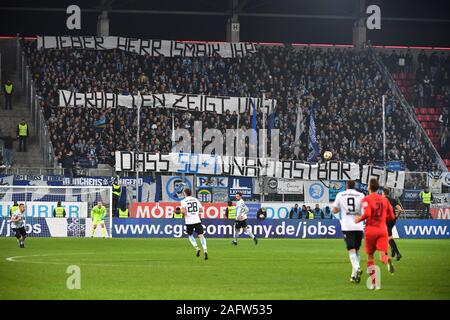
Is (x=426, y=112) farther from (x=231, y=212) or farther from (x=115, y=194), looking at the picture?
(x=115, y=194)

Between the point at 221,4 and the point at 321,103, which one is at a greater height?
the point at 221,4

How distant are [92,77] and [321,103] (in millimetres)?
14174

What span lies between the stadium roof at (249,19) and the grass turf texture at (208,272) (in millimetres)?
31251

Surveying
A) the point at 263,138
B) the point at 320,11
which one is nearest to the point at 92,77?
the point at 263,138

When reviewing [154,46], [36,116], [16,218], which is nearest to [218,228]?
[16,218]

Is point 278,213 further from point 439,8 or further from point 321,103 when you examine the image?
point 439,8

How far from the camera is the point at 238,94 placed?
199ft

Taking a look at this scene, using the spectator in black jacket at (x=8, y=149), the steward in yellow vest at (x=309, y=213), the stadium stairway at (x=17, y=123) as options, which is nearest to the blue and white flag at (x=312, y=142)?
the steward in yellow vest at (x=309, y=213)

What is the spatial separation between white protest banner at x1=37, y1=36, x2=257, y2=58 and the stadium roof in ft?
12.9

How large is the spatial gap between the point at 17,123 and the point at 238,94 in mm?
13409

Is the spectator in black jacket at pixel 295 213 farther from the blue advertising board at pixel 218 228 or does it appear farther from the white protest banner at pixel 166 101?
Answer: the white protest banner at pixel 166 101

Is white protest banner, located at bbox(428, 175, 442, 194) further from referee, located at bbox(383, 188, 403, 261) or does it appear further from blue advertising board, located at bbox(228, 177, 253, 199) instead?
referee, located at bbox(383, 188, 403, 261)

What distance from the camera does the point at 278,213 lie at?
169 ft

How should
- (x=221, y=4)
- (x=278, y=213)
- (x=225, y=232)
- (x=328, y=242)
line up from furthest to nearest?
(x=221, y=4), (x=278, y=213), (x=225, y=232), (x=328, y=242)
